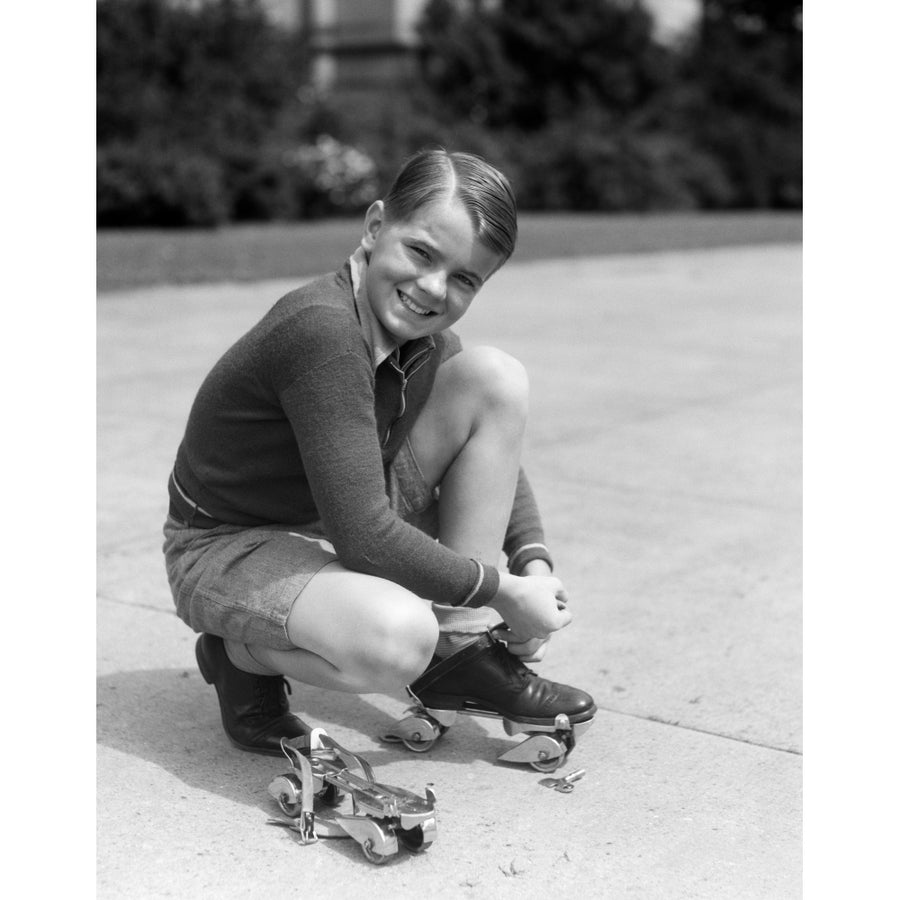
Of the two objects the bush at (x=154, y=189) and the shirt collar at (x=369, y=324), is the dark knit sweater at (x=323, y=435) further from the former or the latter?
the bush at (x=154, y=189)

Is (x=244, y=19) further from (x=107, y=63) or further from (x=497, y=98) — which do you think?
(x=497, y=98)

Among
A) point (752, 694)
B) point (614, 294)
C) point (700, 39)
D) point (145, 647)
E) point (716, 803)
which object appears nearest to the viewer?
point (716, 803)

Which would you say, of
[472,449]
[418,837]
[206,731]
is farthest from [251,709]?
[472,449]

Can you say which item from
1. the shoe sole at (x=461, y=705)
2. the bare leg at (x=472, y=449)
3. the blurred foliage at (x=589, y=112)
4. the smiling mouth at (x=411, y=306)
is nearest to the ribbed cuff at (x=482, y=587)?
the bare leg at (x=472, y=449)

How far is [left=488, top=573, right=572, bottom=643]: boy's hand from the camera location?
2359mm

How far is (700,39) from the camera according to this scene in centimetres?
3269

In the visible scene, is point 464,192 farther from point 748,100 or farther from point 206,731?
point 748,100

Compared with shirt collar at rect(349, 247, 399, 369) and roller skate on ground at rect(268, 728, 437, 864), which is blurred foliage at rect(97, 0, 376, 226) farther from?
roller skate on ground at rect(268, 728, 437, 864)

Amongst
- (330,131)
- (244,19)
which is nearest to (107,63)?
(244,19)

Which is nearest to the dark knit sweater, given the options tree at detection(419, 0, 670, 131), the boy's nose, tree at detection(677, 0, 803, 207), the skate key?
the boy's nose

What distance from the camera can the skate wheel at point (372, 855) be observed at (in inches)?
84.9

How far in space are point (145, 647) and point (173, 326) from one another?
18.0ft

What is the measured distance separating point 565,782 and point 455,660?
31 cm

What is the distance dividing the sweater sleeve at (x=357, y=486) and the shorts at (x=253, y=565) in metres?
0.15
